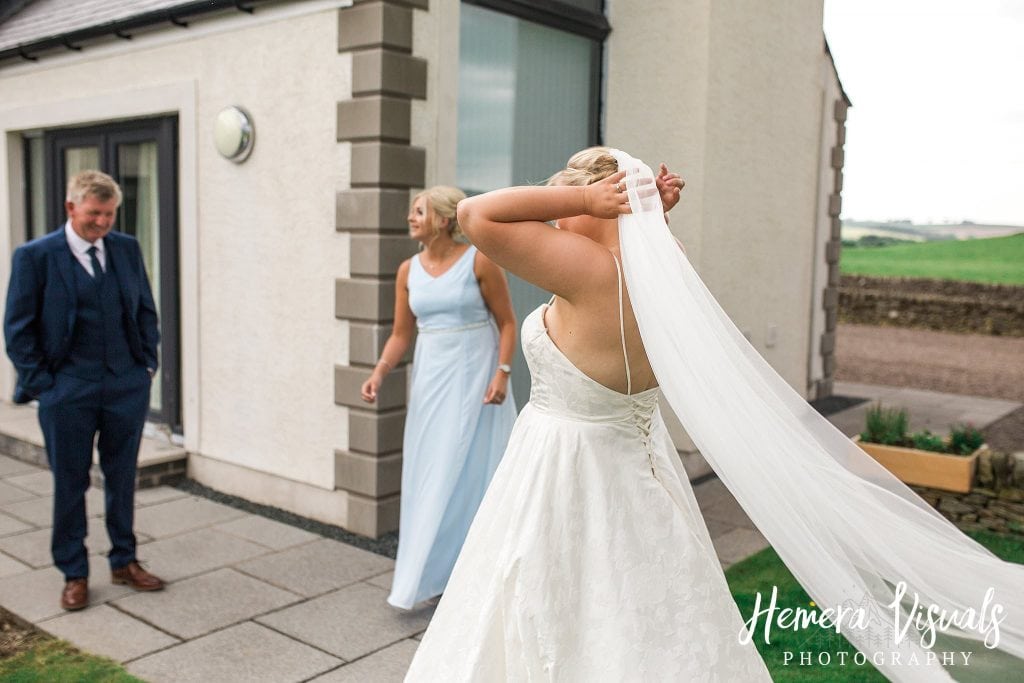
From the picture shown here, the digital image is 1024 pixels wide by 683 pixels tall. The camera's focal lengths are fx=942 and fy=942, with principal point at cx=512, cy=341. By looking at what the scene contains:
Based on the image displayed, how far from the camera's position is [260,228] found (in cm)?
Answer: 651

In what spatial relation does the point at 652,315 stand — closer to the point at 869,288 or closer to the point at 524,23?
the point at 524,23

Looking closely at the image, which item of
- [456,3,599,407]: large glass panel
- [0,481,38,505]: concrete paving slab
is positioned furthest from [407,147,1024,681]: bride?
[0,481,38,505]: concrete paving slab

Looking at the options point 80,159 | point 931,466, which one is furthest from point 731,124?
point 80,159

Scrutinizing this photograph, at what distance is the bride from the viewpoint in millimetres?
2521

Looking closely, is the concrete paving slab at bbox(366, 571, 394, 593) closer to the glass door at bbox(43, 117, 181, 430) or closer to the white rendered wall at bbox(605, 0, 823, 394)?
the glass door at bbox(43, 117, 181, 430)

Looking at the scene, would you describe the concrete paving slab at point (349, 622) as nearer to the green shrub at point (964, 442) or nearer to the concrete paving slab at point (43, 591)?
the concrete paving slab at point (43, 591)

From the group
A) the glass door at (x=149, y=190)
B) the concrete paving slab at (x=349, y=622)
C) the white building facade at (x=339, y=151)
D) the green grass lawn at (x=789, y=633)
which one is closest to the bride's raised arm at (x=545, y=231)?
the green grass lawn at (x=789, y=633)

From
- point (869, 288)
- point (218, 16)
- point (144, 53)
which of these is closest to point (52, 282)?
point (218, 16)

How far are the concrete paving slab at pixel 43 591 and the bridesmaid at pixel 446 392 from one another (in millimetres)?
1552

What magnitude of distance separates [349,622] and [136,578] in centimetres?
125

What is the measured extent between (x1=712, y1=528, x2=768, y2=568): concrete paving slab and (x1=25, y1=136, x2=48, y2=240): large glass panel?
22.6ft

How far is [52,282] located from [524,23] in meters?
3.94

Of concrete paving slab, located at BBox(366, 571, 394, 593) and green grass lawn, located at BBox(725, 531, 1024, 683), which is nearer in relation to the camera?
green grass lawn, located at BBox(725, 531, 1024, 683)

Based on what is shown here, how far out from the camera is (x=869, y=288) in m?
21.7
